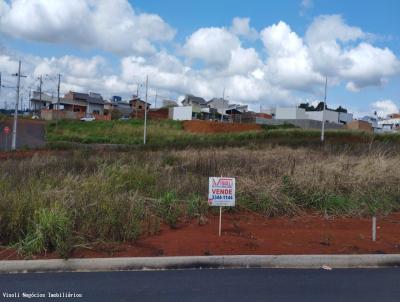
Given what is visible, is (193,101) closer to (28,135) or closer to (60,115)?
(60,115)

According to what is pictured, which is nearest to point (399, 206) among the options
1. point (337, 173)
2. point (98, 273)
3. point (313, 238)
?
point (337, 173)

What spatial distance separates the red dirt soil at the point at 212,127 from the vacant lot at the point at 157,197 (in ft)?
181

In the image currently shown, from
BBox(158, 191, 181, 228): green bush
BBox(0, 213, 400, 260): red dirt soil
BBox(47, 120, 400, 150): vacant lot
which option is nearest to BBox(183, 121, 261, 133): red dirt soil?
BBox(47, 120, 400, 150): vacant lot

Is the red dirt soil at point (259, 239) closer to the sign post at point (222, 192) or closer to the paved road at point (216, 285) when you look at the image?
the sign post at point (222, 192)

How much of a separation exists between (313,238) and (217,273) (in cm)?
262

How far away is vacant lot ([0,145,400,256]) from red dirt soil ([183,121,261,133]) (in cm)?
5512

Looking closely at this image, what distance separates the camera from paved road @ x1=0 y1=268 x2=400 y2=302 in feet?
18.6

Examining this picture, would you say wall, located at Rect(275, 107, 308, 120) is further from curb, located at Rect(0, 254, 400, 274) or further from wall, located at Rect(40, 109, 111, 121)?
curb, located at Rect(0, 254, 400, 274)

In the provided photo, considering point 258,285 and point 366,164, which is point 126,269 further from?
point 366,164

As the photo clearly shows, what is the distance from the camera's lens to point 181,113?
4001 inches

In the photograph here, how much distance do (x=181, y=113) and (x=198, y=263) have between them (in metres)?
95.2

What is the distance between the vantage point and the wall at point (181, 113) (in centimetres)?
9894

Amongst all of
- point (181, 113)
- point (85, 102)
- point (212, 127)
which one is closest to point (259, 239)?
point (212, 127)

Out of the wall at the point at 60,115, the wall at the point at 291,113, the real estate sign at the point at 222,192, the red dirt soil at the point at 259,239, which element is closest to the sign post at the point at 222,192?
the real estate sign at the point at 222,192
